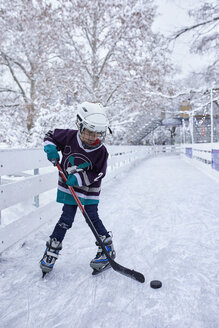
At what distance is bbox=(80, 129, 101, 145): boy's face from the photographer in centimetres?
242

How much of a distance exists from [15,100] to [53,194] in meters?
11.7

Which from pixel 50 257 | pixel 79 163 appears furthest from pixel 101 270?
pixel 79 163

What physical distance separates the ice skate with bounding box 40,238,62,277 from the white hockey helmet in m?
0.98

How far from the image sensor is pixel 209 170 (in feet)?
30.5

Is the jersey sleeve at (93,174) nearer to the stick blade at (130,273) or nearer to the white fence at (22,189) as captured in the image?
the stick blade at (130,273)

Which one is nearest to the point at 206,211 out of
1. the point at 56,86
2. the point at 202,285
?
the point at 202,285

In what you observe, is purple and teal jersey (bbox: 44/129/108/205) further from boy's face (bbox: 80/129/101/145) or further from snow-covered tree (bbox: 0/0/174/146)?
snow-covered tree (bbox: 0/0/174/146)

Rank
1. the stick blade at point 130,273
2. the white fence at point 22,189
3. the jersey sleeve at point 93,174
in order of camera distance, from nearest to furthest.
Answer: the stick blade at point 130,273 < the jersey sleeve at point 93,174 < the white fence at point 22,189

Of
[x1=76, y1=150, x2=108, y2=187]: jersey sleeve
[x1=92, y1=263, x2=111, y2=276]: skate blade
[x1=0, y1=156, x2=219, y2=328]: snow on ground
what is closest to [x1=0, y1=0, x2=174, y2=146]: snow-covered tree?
[x1=0, y1=156, x2=219, y2=328]: snow on ground

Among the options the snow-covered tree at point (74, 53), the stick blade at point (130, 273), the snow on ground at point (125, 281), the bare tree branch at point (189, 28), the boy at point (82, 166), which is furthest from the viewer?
the snow-covered tree at point (74, 53)

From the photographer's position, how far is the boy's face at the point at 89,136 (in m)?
2.42

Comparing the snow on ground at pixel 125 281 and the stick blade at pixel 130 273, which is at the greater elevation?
the stick blade at pixel 130 273

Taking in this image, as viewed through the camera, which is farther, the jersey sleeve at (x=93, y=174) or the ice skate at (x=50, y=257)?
the jersey sleeve at (x=93, y=174)

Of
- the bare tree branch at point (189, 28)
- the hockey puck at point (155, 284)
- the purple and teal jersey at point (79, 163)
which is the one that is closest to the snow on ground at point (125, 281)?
the hockey puck at point (155, 284)
